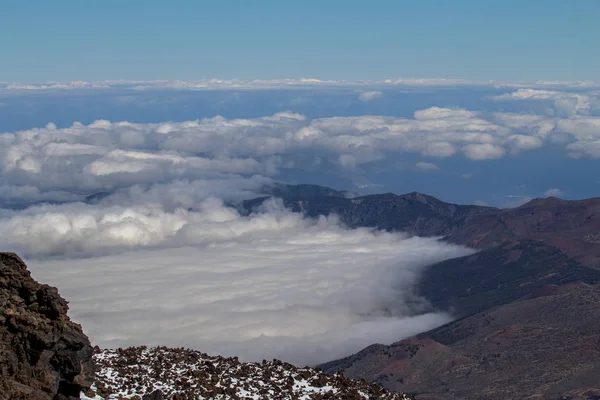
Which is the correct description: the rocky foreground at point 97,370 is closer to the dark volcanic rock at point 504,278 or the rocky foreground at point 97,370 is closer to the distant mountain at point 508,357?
the distant mountain at point 508,357

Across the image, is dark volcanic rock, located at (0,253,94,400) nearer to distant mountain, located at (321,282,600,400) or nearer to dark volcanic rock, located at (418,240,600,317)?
distant mountain, located at (321,282,600,400)

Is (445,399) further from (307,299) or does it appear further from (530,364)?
(307,299)

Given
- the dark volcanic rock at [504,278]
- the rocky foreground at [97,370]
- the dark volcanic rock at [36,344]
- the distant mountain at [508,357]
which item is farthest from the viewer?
→ the dark volcanic rock at [504,278]

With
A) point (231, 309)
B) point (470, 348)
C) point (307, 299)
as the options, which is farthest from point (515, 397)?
point (307, 299)

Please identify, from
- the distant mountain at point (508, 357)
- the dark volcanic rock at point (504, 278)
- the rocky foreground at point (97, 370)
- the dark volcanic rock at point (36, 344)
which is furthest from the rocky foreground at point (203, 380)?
the dark volcanic rock at point (504, 278)

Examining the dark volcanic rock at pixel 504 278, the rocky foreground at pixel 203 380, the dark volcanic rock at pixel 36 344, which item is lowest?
the dark volcanic rock at pixel 504 278

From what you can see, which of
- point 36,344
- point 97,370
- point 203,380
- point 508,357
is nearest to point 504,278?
point 508,357

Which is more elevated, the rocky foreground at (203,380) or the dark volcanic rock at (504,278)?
the rocky foreground at (203,380)
